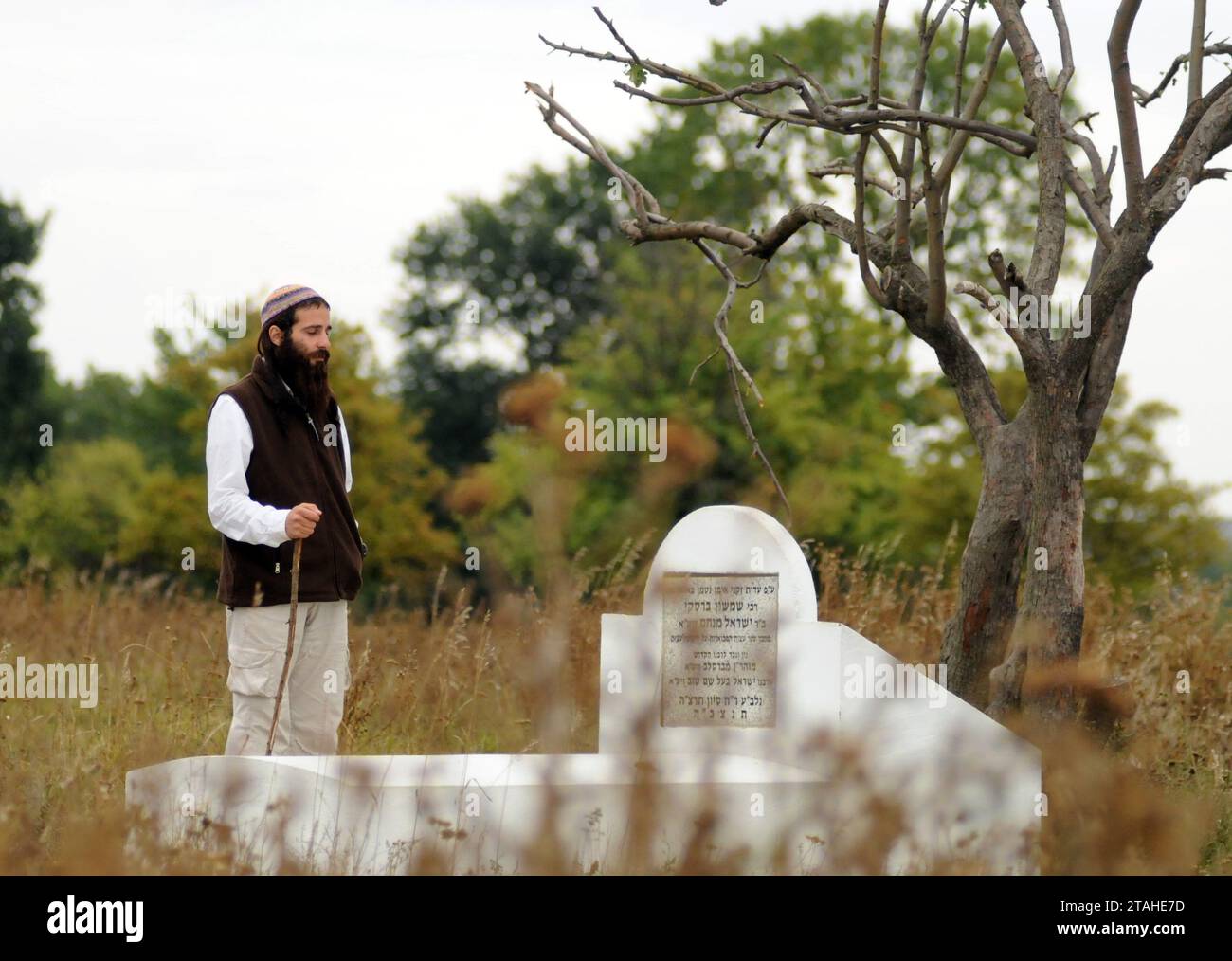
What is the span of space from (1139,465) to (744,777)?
14023 millimetres

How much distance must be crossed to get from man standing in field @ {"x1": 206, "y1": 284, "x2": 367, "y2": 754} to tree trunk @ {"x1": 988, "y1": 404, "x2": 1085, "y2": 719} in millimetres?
2724

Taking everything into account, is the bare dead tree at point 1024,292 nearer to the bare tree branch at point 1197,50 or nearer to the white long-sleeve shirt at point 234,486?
the bare tree branch at point 1197,50

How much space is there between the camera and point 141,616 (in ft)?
33.0

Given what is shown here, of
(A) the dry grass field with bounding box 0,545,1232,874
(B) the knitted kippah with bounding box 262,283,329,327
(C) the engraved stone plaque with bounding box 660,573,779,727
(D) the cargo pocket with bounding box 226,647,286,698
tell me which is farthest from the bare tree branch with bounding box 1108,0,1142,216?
(D) the cargo pocket with bounding box 226,647,286,698

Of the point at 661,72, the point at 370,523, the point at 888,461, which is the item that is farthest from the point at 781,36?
the point at 661,72

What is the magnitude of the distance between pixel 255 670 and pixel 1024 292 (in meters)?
3.46

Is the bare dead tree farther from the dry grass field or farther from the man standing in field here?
the man standing in field

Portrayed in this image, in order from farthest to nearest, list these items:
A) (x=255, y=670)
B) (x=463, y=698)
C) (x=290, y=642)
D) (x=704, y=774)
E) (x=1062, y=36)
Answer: (x=463, y=698), (x=1062, y=36), (x=255, y=670), (x=290, y=642), (x=704, y=774)

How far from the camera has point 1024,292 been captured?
243 inches

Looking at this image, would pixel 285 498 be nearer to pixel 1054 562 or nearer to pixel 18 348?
pixel 1054 562

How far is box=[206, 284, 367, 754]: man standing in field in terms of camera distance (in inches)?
210

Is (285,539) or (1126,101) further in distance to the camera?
(1126,101)

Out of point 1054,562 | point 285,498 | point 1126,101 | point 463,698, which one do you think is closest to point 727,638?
point 1054,562

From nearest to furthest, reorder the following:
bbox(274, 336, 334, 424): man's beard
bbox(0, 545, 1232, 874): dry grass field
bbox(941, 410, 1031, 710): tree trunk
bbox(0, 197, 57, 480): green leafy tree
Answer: bbox(0, 545, 1232, 874): dry grass field
bbox(274, 336, 334, 424): man's beard
bbox(941, 410, 1031, 710): tree trunk
bbox(0, 197, 57, 480): green leafy tree
